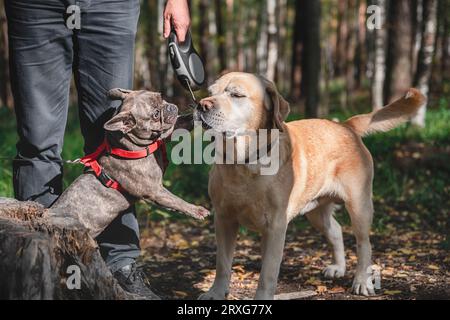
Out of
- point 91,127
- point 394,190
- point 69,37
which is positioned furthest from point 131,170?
point 394,190

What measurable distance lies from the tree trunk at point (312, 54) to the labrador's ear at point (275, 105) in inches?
305

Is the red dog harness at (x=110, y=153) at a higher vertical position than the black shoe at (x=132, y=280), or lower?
higher

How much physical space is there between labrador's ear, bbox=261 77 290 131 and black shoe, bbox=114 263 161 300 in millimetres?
1425

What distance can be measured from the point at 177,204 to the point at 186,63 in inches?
41.5

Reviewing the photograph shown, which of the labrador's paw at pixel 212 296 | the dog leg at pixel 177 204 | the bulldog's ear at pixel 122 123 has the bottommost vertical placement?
the labrador's paw at pixel 212 296

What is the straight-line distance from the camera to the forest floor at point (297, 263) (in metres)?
5.11

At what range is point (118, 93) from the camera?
4.46 m

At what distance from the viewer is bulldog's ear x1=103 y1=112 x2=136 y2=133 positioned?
163 inches

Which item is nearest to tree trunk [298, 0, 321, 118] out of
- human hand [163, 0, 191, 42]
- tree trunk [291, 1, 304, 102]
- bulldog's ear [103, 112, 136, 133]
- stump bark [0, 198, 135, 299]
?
tree trunk [291, 1, 304, 102]

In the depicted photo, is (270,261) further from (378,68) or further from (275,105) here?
(378,68)

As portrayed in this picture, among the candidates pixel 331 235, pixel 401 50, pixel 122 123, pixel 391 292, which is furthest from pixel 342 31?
pixel 122 123

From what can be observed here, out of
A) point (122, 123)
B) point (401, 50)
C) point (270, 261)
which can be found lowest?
point (270, 261)

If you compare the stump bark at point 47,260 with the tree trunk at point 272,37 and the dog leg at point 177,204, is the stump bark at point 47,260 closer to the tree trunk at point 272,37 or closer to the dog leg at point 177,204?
the dog leg at point 177,204

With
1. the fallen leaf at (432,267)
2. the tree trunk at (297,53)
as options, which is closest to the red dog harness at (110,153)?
the fallen leaf at (432,267)
